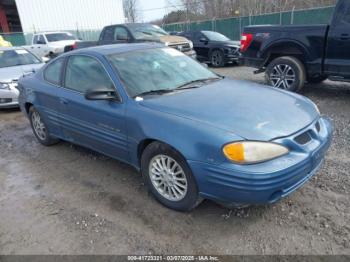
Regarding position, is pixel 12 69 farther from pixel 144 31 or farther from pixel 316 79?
pixel 316 79

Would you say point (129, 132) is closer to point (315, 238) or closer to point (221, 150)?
point (221, 150)

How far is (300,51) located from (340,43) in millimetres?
826

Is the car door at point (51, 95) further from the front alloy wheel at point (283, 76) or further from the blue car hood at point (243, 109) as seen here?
the front alloy wheel at point (283, 76)

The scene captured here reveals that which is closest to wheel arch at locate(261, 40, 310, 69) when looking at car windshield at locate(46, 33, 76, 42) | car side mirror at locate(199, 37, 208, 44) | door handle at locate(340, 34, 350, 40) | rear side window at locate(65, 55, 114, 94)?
door handle at locate(340, 34, 350, 40)

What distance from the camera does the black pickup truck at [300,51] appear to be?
617 centimetres

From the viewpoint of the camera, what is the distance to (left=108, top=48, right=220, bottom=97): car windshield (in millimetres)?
3555

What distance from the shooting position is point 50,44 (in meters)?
16.6

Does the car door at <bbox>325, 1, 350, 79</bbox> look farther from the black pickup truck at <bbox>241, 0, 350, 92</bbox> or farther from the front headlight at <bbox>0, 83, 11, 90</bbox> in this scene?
the front headlight at <bbox>0, 83, 11, 90</bbox>

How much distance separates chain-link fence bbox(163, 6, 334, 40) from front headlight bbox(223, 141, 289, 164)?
17386mm

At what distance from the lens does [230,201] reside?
8.88 feet

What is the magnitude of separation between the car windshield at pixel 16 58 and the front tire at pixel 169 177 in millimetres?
7360

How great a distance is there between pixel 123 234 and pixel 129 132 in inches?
40.0

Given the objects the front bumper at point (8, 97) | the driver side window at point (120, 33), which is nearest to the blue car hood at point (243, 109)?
the front bumper at point (8, 97)

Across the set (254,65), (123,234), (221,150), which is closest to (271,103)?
(221,150)
